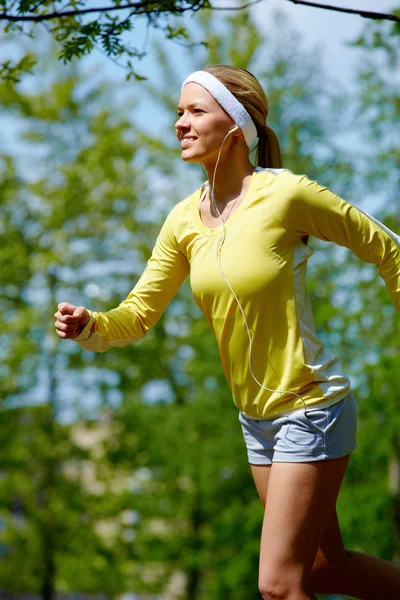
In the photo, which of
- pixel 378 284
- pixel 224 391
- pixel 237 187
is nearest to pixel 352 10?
pixel 237 187

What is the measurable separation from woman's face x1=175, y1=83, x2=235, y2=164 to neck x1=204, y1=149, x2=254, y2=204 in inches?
1.7

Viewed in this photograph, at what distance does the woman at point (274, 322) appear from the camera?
103 inches

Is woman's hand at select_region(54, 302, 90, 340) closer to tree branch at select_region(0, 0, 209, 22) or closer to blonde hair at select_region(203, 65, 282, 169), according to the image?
blonde hair at select_region(203, 65, 282, 169)

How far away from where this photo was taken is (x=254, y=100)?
9.77 feet

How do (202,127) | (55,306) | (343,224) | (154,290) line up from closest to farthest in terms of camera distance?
(343,224)
(202,127)
(154,290)
(55,306)

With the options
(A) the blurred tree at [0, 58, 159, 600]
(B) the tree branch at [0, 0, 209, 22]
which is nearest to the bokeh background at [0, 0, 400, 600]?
(A) the blurred tree at [0, 58, 159, 600]

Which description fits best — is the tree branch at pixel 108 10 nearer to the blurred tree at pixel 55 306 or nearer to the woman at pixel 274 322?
the woman at pixel 274 322

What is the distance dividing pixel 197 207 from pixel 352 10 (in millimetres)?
909

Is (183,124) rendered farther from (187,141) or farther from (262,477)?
(262,477)

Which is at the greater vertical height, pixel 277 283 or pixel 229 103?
pixel 229 103

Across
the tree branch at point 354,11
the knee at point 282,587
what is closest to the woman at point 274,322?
the knee at point 282,587

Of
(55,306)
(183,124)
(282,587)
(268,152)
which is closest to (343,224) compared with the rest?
(268,152)

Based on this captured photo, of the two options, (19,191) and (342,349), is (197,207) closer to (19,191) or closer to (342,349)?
(342,349)

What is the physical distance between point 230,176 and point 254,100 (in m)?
0.29
